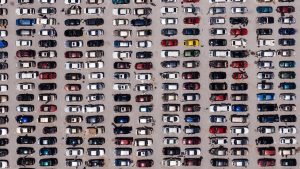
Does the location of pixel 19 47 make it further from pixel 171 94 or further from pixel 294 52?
Answer: pixel 294 52

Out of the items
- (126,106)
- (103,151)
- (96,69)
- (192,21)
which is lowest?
(103,151)

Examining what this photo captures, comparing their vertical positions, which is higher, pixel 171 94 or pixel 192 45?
pixel 192 45

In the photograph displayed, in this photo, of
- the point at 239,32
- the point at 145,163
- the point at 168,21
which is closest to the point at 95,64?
the point at 168,21

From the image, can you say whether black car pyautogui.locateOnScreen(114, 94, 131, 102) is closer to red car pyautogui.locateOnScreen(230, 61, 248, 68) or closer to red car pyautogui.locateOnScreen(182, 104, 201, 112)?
red car pyautogui.locateOnScreen(182, 104, 201, 112)

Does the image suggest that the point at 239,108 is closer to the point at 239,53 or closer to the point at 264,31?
the point at 239,53

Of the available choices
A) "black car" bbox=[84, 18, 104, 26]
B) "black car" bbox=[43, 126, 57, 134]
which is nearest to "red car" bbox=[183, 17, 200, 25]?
"black car" bbox=[84, 18, 104, 26]

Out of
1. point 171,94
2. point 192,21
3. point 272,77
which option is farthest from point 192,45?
point 272,77
